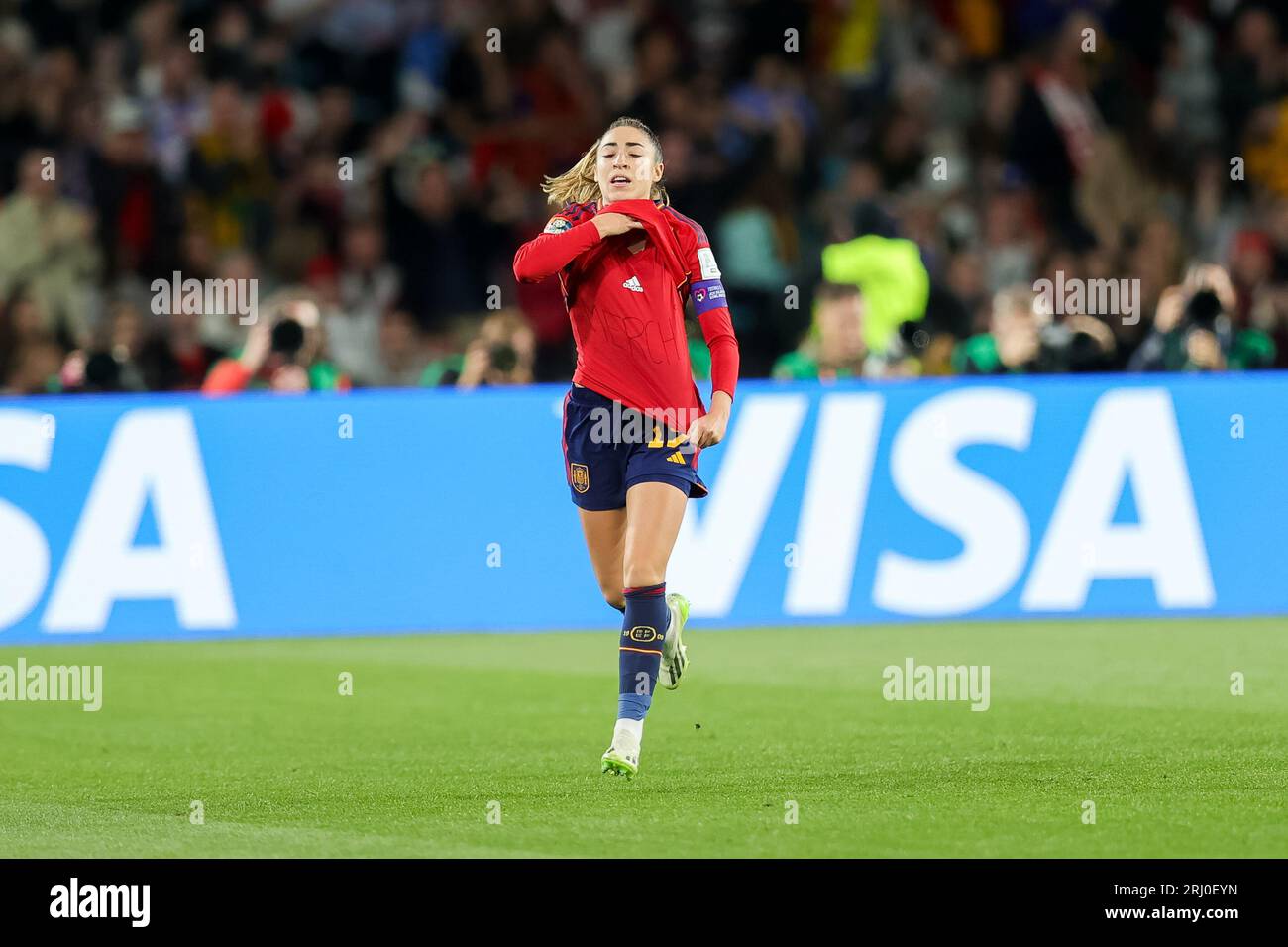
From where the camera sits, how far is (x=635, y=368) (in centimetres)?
767

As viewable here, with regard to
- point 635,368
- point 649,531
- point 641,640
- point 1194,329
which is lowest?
point 641,640

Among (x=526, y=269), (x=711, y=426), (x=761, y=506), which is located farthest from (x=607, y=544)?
(x=761, y=506)

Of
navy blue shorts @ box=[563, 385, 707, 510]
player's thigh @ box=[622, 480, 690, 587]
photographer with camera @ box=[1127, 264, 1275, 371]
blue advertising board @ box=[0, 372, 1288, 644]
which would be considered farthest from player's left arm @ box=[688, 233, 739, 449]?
→ photographer with camera @ box=[1127, 264, 1275, 371]

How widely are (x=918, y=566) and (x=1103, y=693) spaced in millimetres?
2359

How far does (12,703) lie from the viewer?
9.81m

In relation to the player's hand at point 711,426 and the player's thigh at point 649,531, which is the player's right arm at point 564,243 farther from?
the player's thigh at point 649,531

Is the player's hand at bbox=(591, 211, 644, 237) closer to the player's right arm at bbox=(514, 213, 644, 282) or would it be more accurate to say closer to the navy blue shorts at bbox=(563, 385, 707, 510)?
the player's right arm at bbox=(514, 213, 644, 282)

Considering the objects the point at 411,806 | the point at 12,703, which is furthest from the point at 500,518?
the point at 411,806

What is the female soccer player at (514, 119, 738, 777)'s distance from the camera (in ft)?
24.6

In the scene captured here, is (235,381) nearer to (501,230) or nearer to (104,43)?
(501,230)

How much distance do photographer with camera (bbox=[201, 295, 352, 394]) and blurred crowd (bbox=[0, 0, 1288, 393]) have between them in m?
0.92

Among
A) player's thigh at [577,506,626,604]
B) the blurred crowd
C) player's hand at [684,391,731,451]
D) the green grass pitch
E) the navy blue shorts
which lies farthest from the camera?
the blurred crowd

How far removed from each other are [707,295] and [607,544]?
0.99 meters

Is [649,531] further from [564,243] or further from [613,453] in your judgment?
[564,243]
